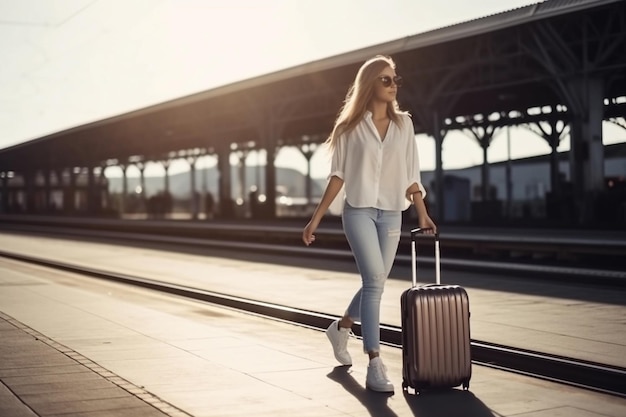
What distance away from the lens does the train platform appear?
17.9ft

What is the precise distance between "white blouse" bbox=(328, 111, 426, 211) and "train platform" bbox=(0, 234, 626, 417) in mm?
A: 1189

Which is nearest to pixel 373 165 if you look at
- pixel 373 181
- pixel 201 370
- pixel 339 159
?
pixel 373 181

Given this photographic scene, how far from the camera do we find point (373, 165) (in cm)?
592

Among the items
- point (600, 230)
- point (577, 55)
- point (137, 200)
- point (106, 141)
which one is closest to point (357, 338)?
point (600, 230)

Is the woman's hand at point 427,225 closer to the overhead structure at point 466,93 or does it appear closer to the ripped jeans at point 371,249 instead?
the ripped jeans at point 371,249

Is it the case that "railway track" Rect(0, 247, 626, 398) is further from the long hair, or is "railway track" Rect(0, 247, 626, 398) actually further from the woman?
the long hair

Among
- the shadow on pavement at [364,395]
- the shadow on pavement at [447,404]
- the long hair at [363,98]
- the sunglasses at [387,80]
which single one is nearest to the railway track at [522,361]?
the shadow on pavement at [447,404]

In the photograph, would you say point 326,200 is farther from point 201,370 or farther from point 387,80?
point 201,370

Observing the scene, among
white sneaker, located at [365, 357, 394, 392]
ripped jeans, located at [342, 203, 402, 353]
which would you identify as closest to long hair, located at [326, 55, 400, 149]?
ripped jeans, located at [342, 203, 402, 353]

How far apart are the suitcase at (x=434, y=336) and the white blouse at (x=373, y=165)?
0.43m

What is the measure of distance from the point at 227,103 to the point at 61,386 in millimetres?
36935

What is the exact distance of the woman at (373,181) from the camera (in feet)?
19.3

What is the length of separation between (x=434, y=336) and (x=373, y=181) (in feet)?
3.31

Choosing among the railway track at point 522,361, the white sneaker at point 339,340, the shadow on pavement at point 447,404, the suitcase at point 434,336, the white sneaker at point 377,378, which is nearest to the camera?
the shadow on pavement at point 447,404
